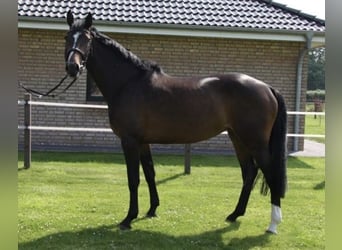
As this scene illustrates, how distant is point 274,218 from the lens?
13.9 ft

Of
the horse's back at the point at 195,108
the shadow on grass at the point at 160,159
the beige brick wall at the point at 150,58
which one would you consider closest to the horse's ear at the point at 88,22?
the horse's back at the point at 195,108

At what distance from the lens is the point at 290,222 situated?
4688 millimetres

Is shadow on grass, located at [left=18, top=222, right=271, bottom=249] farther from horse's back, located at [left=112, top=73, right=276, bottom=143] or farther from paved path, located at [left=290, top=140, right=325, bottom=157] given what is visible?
paved path, located at [left=290, top=140, right=325, bottom=157]

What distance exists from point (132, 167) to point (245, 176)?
4.42 feet

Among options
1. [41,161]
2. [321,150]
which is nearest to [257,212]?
[41,161]

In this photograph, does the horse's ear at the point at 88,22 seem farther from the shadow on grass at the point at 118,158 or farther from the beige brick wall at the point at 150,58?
the beige brick wall at the point at 150,58

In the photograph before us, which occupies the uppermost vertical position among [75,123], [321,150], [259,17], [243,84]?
[259,17]

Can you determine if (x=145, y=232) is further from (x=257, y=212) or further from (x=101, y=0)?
(x=101, y=0)

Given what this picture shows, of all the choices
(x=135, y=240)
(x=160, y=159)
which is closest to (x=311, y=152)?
(x=160, y=159)

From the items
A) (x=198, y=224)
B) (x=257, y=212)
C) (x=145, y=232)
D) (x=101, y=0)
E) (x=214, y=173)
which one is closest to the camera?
(x=145, y=232)

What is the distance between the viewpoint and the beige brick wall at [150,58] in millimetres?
9688

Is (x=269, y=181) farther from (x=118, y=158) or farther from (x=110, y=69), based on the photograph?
(x=118, y=158)

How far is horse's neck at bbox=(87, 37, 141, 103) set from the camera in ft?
14.4

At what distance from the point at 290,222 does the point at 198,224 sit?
1079 mm
